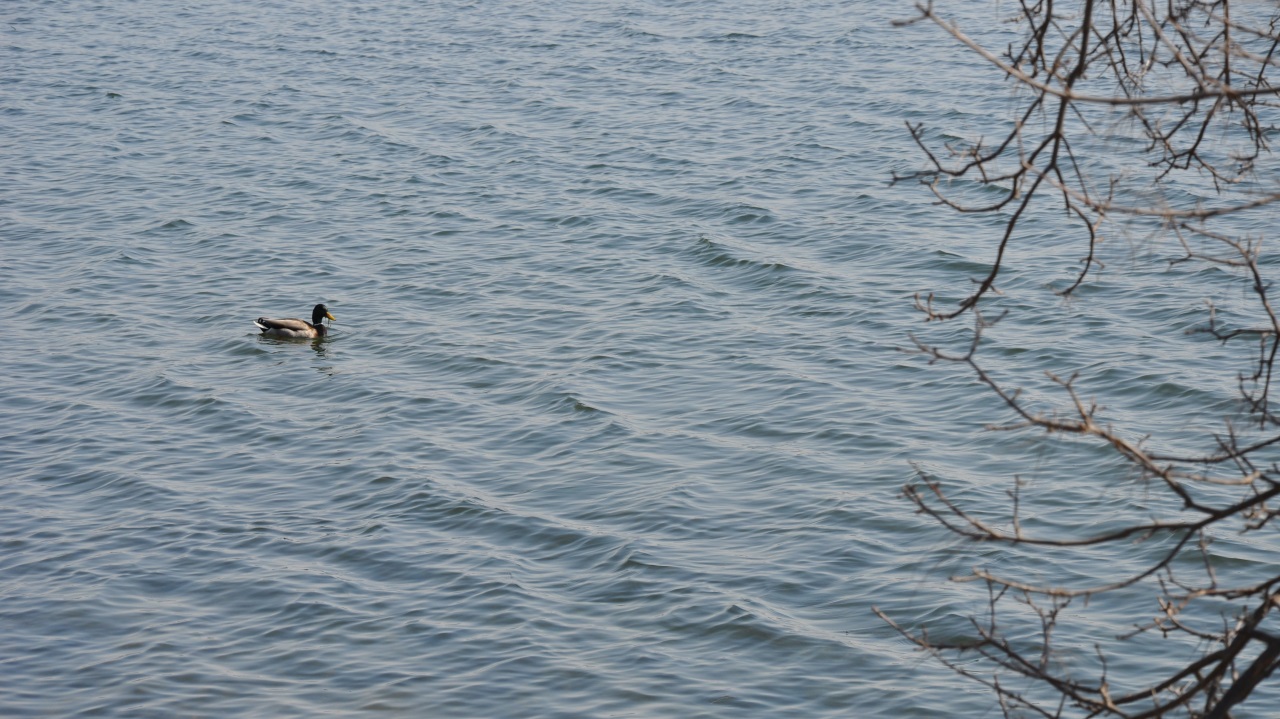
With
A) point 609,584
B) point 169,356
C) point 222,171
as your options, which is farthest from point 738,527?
point 222,171

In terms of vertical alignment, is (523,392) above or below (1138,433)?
below

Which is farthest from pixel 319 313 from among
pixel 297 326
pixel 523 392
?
pixel 523 392

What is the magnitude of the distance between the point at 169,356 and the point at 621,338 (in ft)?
16.1

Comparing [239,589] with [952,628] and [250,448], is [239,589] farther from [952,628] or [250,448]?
[952,628]

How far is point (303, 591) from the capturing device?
10617 mm

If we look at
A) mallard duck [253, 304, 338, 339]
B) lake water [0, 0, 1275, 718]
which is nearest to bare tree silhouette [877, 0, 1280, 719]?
lake water [0, 0, 1275, 718]

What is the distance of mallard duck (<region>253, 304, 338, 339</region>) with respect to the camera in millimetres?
15820

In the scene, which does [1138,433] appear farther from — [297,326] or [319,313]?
[319,313]

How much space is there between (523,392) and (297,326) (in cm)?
307

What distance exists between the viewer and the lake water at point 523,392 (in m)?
9.72

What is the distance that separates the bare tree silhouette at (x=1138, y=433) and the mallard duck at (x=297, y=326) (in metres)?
6.80

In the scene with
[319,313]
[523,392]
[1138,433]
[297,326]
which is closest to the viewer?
[1138,433]

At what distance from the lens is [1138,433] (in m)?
12.3

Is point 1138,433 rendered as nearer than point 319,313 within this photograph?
Result: Yes
